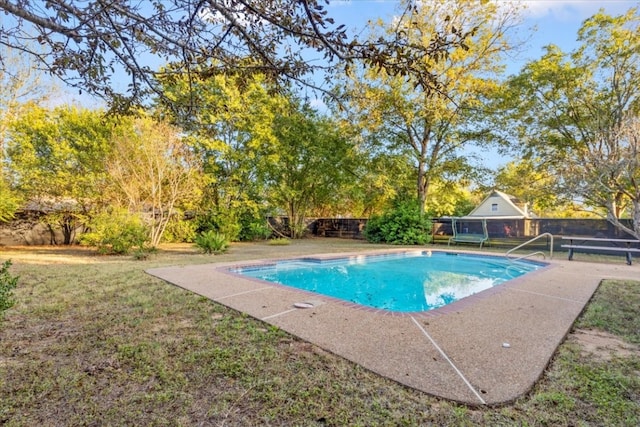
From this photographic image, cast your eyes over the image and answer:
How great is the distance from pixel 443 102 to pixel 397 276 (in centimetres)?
693

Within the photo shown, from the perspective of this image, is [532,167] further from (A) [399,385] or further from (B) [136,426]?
(B) [136,426]

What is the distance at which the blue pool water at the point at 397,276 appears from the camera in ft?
17.9

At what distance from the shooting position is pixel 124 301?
12.7 feet

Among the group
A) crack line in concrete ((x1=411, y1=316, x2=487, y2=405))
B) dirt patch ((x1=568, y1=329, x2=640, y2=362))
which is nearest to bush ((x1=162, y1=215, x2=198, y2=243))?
crack line in concrete ((x1=411, y1=316, x2=487, y2=405))

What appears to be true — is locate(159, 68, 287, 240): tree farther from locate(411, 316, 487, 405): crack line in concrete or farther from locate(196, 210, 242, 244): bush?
locate(411, 316, 487, 405): crack line in concrete

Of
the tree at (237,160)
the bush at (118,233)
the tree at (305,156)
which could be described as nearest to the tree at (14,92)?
the bush at (118,233)

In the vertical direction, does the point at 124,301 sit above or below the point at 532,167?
below

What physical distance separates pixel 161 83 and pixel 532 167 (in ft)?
48.7

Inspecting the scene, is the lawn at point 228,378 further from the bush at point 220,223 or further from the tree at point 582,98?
the bush at point 220,223

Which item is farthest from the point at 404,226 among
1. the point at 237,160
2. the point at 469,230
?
the point at 237,160

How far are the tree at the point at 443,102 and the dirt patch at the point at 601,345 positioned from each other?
338 inches

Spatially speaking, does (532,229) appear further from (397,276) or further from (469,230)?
(397,276)

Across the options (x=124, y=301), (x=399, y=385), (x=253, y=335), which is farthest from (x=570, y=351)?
(x=124, y=301)

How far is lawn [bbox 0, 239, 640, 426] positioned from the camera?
1705mm
